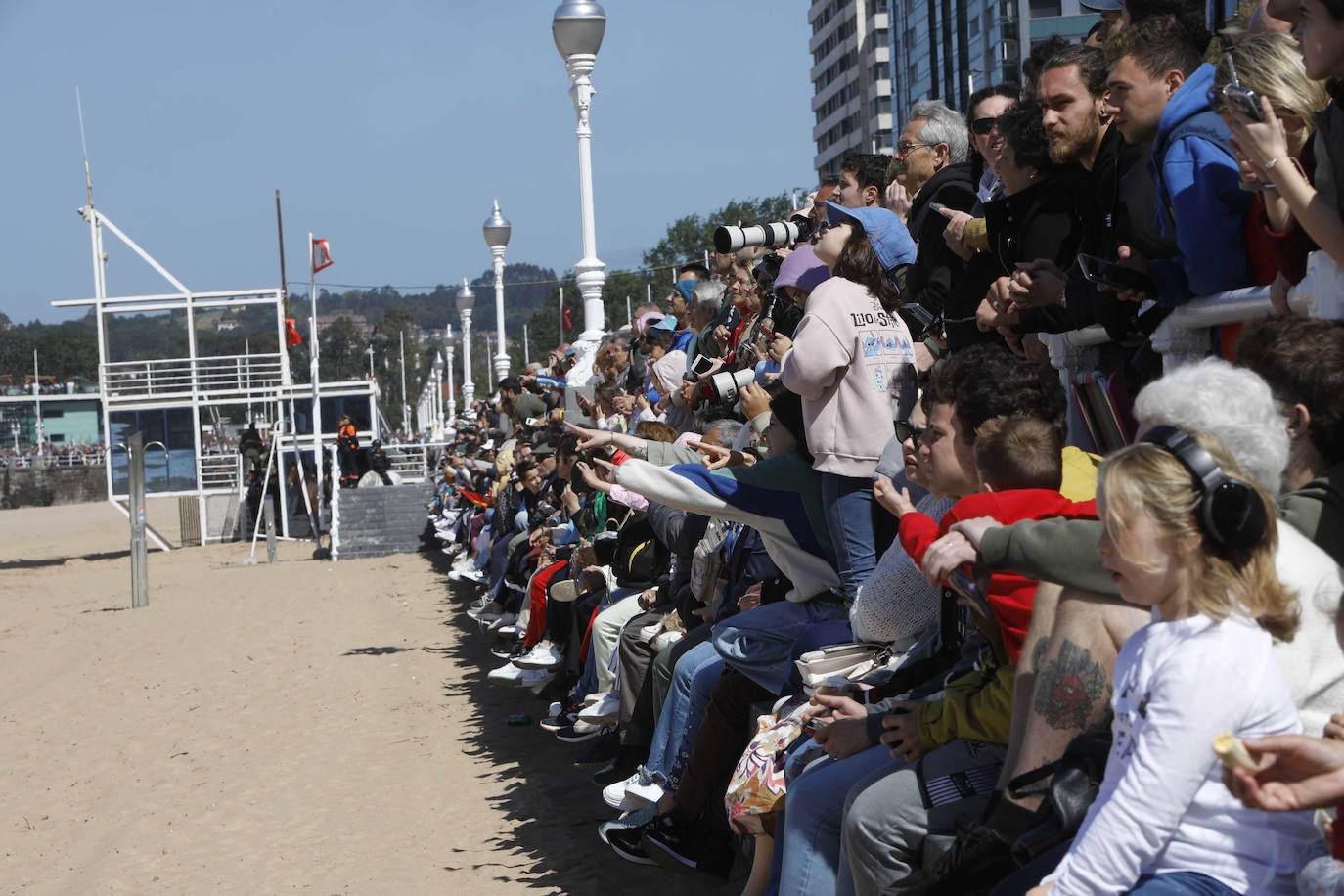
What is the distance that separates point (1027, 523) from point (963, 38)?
1737 inches

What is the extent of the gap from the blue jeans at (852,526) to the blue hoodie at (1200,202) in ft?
6.28

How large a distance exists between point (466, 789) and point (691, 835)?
3507mm

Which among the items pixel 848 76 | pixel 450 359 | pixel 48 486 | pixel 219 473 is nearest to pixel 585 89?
pixel 219 473

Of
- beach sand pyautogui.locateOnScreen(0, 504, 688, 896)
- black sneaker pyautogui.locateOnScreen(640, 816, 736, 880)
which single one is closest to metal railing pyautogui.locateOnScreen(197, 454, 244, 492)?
beach sand pyautogui.locateOnScreen(0, 504, 688, 896)

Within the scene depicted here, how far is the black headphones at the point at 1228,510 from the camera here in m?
2.84

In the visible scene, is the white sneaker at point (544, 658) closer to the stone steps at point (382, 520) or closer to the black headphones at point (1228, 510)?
the black headphones at point (1228, 510)

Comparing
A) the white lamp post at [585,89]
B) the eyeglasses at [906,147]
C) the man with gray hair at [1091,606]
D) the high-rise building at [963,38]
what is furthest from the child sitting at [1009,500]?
the high-rise building at [963,38]

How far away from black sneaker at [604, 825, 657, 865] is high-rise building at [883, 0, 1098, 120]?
19.0m

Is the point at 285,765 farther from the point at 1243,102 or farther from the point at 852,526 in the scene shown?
the point at 1243,102

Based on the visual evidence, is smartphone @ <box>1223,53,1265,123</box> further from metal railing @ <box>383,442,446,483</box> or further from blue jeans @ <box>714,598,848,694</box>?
metal railing @ <box>383,442,446,483</box>

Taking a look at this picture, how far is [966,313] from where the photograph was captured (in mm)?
5699

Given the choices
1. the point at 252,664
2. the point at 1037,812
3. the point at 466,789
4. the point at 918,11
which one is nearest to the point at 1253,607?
the point at 1037,812

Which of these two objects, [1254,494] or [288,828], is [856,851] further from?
[288,828]

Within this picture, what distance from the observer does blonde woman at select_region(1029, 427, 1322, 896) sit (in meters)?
2.81
